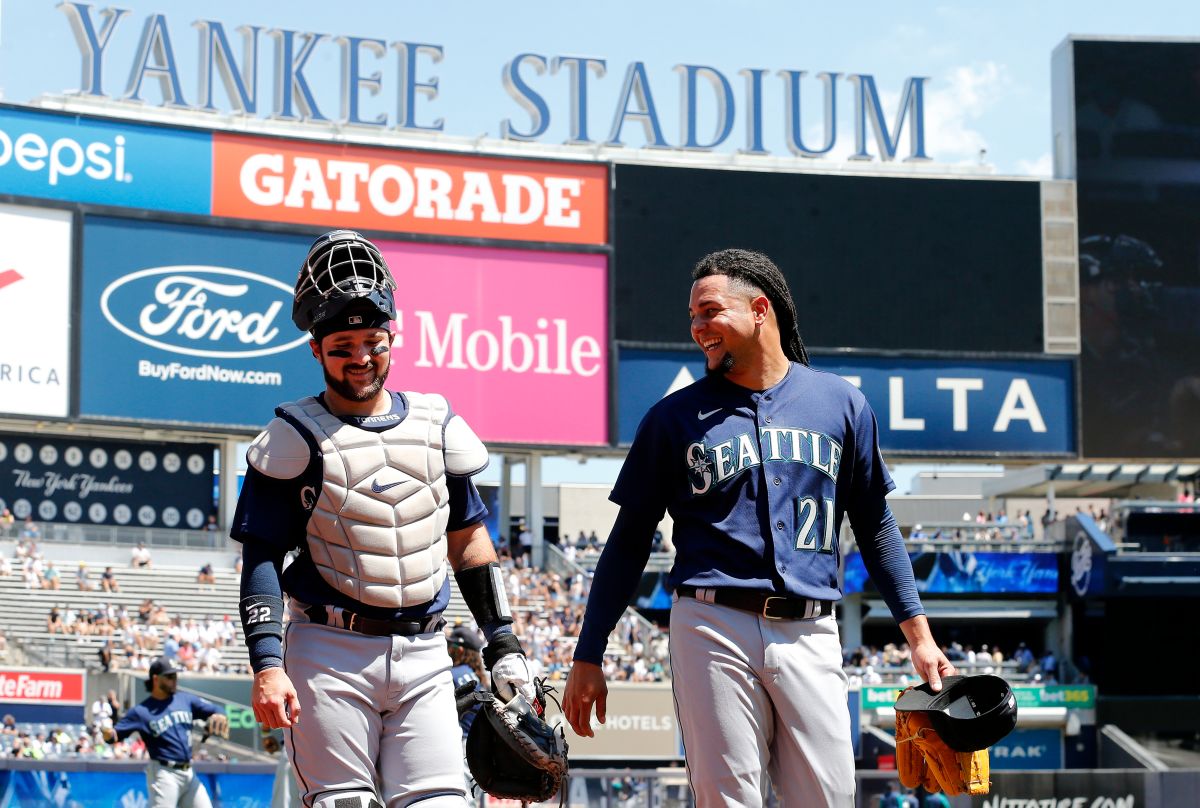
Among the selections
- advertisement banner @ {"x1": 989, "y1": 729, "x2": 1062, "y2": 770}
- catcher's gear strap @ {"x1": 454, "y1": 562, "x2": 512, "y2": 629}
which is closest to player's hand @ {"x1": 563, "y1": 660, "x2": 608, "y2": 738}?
catcher's gear strap @ {"x1": 454, "y1": 562, "x2": 512, "y2": 629}

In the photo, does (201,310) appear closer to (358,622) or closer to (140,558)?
(140,558)

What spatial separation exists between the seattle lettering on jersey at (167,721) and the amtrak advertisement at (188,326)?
22386mm

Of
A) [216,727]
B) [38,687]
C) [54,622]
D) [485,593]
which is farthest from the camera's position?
[54,622]

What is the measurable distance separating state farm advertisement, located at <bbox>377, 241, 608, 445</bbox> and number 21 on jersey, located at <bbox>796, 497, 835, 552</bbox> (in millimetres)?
31098

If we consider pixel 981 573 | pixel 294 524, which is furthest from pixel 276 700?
pixel 981 573

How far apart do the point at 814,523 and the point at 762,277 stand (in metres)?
0.79

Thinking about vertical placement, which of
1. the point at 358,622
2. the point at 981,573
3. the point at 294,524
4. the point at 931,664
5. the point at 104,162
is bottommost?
the point at 981,573

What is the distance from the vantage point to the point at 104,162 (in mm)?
34688

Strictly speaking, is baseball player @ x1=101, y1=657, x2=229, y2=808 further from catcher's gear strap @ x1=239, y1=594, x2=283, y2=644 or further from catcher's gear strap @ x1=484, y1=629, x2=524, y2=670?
catcher's gear strap @ x1=239, y1=594, x2=283, y2=644

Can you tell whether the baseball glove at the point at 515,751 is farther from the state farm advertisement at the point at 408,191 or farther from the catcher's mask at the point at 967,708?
the state farm advertisement at the point at 408,191

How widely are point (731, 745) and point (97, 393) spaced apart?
101 ft

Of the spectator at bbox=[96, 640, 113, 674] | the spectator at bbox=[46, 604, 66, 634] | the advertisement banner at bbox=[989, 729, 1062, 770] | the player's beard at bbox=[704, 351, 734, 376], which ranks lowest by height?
the advertisement banner at bbox=[989, 729, 1062, 770]

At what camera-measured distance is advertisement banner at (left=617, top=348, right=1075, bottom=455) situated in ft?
125

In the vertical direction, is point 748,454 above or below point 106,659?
above
